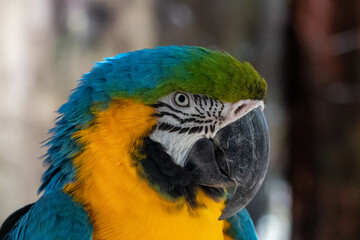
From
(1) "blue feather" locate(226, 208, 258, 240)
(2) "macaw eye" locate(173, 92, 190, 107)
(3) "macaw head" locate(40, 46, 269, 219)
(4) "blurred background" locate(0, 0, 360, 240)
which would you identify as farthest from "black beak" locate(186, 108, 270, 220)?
(4) "blurred background" locate(0, 0, 360, 240)

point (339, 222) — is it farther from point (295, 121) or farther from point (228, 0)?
point (228, 0)

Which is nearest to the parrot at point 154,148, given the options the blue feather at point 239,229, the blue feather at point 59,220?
the blue feather at point 59,220

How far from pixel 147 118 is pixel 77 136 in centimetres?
26

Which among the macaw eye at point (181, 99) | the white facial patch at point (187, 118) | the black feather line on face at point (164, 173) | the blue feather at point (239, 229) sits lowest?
the blue feather at point (239, 229)

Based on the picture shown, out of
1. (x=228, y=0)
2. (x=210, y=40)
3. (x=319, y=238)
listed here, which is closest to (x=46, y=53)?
(x=210, y=40)

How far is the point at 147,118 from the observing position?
148cm

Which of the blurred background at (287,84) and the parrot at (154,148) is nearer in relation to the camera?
the parrot at (154,148)

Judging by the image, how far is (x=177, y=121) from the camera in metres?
1.52

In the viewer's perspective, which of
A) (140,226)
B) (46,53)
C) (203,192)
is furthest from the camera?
(46,53)

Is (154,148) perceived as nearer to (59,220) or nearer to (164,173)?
(164,173)

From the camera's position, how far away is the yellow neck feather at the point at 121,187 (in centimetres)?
144

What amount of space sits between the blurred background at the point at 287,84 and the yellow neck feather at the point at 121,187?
1.73 meters

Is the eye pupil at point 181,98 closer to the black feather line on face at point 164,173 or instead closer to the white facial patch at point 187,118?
the white facial patch at point 187,118

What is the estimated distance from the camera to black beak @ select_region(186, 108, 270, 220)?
1.51 m
